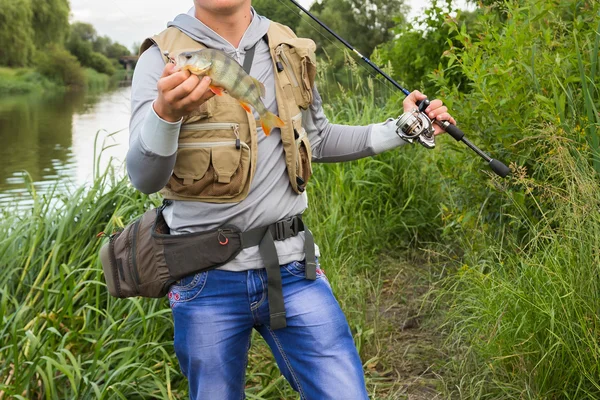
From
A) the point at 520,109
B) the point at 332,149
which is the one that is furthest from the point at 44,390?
the point at 520,109

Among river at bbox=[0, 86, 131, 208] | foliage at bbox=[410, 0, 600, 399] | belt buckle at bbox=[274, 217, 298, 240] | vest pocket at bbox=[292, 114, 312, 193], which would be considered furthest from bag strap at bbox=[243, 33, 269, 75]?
river at bbox=[0, 86, 131, 208]

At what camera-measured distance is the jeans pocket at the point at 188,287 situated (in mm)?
2240

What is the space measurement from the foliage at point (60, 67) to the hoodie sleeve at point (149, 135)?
94.4 ft

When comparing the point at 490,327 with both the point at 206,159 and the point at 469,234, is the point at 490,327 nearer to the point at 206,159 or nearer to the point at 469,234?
the point at 469,234

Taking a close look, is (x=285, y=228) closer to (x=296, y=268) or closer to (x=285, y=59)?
(x=296, y=268)

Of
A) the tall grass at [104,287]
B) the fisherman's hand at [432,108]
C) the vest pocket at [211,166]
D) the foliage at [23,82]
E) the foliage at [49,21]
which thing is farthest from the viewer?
the foliage at [23,82]

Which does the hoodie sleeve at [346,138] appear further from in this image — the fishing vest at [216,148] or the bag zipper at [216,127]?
the bag zipper at [216,127]

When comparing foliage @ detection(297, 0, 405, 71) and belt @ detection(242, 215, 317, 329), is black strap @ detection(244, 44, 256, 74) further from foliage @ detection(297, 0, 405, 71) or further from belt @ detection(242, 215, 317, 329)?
foliage @ detection(297, 0, 405, 71)

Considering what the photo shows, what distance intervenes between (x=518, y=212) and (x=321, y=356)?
5.56 ft

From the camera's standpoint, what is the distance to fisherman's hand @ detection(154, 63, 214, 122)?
5.96 ft

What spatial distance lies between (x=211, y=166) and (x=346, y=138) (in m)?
0.66

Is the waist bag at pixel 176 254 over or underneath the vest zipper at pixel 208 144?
underneath

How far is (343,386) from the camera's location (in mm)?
2205

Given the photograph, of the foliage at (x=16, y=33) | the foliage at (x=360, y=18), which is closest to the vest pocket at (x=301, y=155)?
the foliage at (x=360, y=18)
